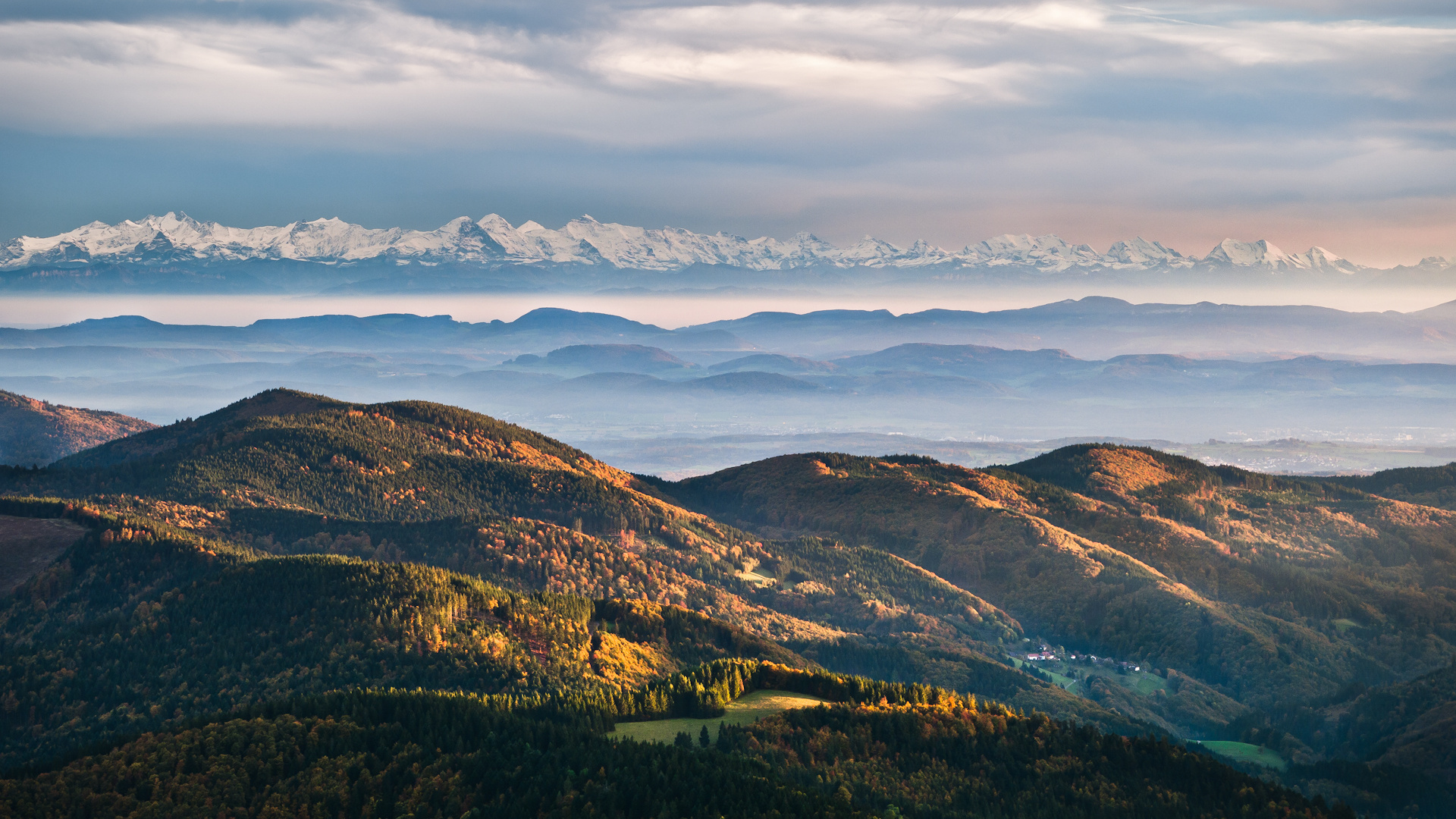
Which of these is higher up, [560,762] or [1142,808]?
[560,762]

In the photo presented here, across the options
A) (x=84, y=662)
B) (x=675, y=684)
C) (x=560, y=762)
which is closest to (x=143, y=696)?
(x=84, y=662)

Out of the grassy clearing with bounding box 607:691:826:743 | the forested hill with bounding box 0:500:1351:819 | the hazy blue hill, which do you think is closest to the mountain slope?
the forested hill with bounding box 0:500:1351:819

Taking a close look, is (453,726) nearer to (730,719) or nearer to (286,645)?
(730,719)

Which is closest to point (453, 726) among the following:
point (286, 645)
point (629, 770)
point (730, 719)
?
point (629, 770)

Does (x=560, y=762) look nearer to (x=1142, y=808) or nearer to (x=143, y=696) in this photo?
(x=1142, y=808)

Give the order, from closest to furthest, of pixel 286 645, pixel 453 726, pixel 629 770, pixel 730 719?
pixel 629 770 < pixel 453 726 < pixel 730 719 < pixel 286 645

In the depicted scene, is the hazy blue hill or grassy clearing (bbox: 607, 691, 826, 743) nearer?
grassy clearing (bbox: 607, 691, 826, 743)

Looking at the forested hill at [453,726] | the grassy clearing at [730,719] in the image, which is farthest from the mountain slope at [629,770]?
the grassy clearing at [730,719]

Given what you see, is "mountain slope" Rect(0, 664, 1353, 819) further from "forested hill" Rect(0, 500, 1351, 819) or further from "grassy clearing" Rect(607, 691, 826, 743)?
"grassy clearing" Rect(607, 691, 826, 743)
